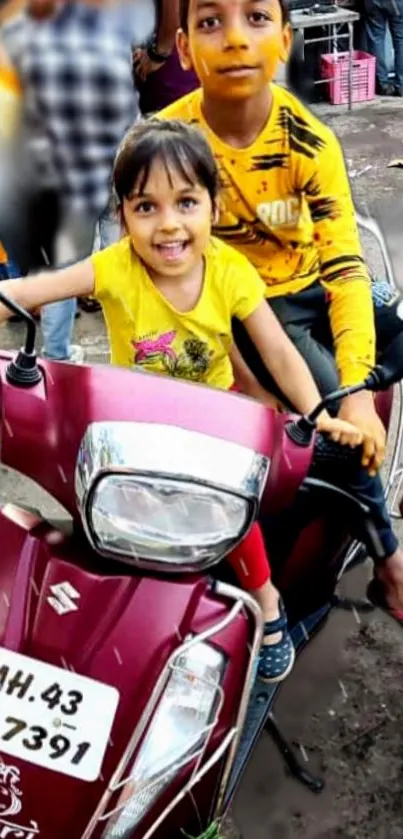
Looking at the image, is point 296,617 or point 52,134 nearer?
point 296,617

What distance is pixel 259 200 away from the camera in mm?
2129

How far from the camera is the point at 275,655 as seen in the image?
195 cm

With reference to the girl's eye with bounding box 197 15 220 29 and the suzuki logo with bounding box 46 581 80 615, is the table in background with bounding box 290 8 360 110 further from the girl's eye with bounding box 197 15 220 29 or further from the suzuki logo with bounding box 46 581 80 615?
the suzuki logo with bounding box 46 581 80 615

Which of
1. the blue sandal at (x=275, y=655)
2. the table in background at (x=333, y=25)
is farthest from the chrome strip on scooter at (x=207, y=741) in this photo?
the table in background at (x=333, y=25)

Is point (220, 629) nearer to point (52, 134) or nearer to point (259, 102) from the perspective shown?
point (259, 102)

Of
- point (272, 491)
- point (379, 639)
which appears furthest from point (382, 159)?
point (272, 491)

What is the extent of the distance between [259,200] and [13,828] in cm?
116

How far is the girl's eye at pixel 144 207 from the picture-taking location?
71.5 inches

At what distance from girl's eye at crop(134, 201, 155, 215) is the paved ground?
4.10 ft

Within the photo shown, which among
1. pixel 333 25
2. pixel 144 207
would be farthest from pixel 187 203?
pixel 333 25

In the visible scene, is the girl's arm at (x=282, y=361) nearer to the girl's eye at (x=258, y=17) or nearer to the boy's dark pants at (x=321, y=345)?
the boy's dark pants at (x=321, y=345)

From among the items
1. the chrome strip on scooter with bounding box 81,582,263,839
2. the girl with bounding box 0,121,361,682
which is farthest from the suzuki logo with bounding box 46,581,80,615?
the girl with bounding box 0,121,361,682

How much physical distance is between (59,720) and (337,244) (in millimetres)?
1017

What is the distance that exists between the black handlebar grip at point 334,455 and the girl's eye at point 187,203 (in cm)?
47
